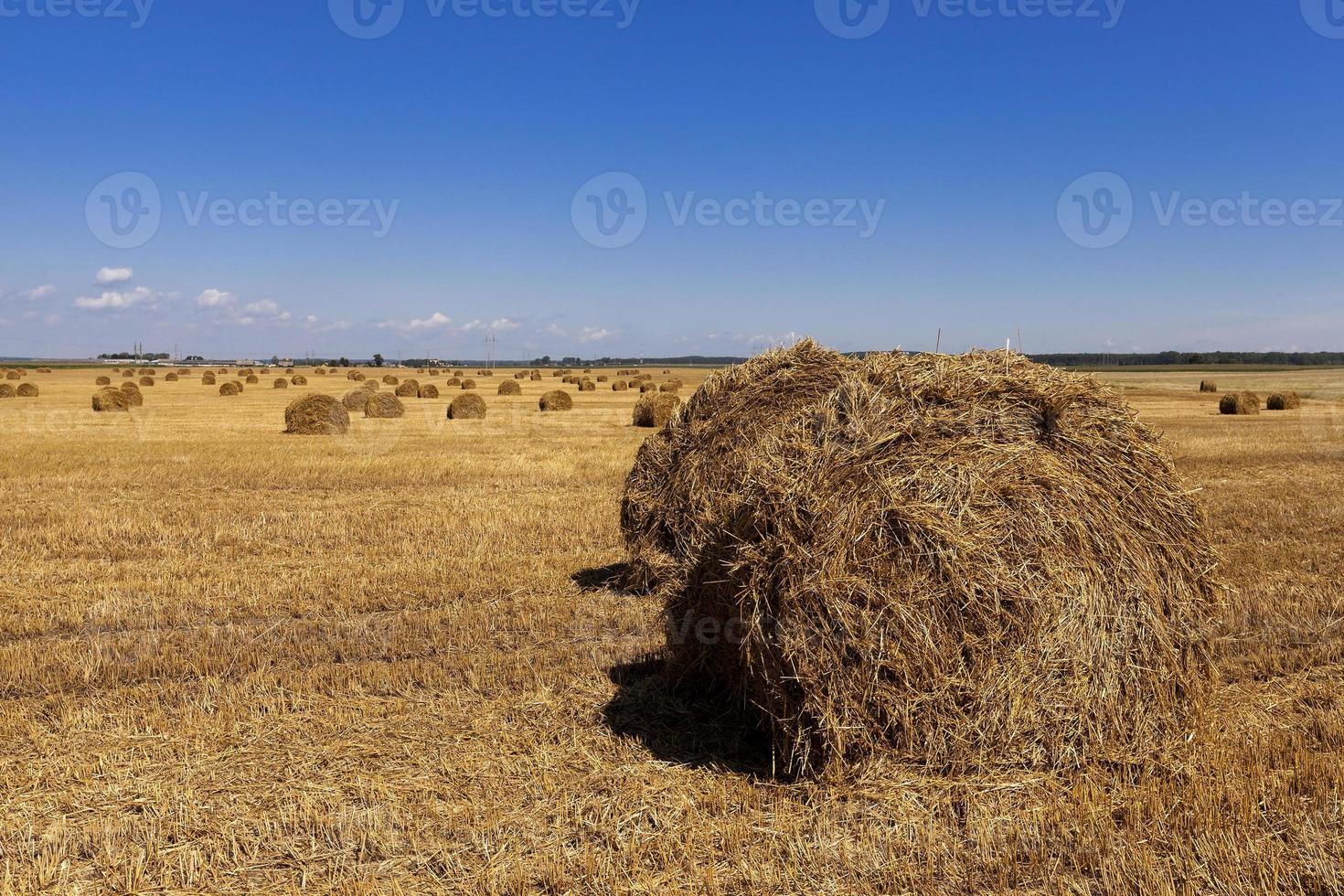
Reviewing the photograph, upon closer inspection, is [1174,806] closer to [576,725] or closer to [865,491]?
[865,491]

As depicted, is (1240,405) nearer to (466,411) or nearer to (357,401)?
(466,411)

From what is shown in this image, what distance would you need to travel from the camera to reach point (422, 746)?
5027 millimetres

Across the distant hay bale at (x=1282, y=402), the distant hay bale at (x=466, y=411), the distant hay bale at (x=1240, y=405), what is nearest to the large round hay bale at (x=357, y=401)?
the distant hay bale at (x=466, y=411)

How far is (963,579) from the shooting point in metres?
4.57

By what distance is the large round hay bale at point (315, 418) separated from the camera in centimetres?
2345

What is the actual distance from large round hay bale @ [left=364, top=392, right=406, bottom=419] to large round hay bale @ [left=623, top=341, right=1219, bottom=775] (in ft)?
82.6

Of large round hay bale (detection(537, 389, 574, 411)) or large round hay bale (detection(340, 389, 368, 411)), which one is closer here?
large round hay bale (detection(340, 389, 368, 411))

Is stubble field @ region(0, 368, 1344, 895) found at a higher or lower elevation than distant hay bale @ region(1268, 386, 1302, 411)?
lower

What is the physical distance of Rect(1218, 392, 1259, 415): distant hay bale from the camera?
3112 cm

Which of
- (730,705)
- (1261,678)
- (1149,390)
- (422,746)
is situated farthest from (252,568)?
(1149,390)

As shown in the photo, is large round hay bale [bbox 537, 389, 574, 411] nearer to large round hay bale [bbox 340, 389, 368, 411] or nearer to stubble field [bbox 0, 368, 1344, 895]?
large round hay bale [bbox 340, 389, 368, 411]

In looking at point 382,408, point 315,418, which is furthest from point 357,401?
point 315,418

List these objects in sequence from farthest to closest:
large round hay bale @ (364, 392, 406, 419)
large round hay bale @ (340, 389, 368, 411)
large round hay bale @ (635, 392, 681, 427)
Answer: large round hay bale @ (340, 389, 368, 411), large round hay bale @ (364, 392, 406, 419), large round hay bale @ (635, 392, 681, 427)

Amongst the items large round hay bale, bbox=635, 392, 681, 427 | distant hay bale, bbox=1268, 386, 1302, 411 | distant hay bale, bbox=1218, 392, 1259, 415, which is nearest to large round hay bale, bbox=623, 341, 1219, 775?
large round hay bale, bbox=635, 392, 681, 427
